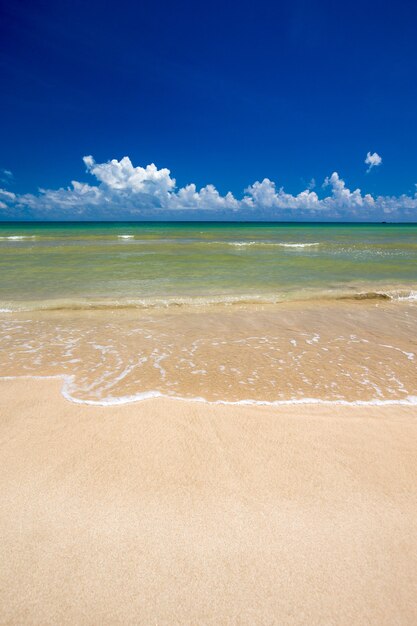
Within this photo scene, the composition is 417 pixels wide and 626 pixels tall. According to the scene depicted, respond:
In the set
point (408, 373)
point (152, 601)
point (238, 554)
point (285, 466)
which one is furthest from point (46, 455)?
point (408, 373)

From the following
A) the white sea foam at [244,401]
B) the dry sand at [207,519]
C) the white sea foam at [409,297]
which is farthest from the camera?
the white sea foam at [409,297]

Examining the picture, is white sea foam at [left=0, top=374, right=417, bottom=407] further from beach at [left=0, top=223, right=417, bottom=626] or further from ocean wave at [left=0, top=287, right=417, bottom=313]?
ocean wave at [left=0, top=287, right=417, bottom=313]

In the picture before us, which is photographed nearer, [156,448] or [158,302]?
[156,448]

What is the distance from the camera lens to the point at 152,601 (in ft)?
6.18

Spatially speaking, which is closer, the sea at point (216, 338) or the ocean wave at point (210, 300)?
the sea at point (216, 338)

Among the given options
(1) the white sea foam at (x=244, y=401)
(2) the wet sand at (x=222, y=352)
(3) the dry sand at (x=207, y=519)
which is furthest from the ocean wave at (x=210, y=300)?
(3) the dry sand at (x=207, y=519)

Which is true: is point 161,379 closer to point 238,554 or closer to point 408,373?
point 238,554

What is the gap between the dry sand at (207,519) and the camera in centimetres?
188

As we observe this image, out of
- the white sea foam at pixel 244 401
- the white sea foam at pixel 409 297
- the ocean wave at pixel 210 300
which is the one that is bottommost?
the white sea foam at pixel 244 401

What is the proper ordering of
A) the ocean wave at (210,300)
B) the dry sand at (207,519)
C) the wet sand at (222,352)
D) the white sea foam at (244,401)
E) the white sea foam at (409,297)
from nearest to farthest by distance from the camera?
the dry sand at (207,519) < the white sea foam at (244,401) < the wet sand at (222,352) < the ocean wave at (210,300) < the white sea foam at (409,297)

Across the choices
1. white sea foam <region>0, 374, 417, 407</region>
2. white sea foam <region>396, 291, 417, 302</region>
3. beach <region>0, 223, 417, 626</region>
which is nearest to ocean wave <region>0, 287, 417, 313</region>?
white sea foam <region>396, 291, 417, 302</region>

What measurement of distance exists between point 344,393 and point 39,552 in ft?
11.7

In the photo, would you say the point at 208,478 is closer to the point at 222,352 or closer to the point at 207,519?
the point at 207,519

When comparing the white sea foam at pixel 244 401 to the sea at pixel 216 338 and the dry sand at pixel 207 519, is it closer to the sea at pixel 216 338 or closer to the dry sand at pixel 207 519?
the sea at pixel 216 338
